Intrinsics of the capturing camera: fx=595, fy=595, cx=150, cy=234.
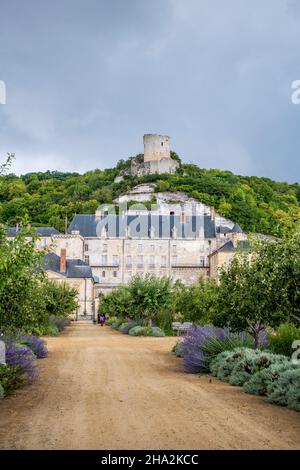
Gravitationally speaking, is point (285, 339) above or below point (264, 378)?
above

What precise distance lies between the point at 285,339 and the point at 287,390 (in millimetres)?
5177

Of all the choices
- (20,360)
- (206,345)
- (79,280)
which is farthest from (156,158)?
(20,360)

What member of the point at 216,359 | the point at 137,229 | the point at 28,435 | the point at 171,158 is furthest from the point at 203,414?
the point at 171,158

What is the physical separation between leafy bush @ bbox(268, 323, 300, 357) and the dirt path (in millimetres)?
2250

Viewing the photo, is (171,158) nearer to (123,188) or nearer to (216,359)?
(123,188)

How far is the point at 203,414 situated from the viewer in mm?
10398

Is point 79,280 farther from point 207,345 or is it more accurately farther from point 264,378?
point 264,378

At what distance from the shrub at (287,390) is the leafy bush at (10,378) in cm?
575

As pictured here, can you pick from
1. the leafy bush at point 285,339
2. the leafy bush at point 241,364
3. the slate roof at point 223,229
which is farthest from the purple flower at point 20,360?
the slate roof at point 223,229

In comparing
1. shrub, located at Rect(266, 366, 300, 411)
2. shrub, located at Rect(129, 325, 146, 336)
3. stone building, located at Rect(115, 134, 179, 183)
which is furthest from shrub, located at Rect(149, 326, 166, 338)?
stone building, located at Rect(115, 134, 179, 183)

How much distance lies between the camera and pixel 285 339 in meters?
16.9

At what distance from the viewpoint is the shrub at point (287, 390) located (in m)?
11.4

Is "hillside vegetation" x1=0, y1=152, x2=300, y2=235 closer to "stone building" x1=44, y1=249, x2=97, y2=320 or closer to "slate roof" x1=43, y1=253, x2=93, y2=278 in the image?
"slate roof" x1=43, y1=253, x2=93, y2=278
